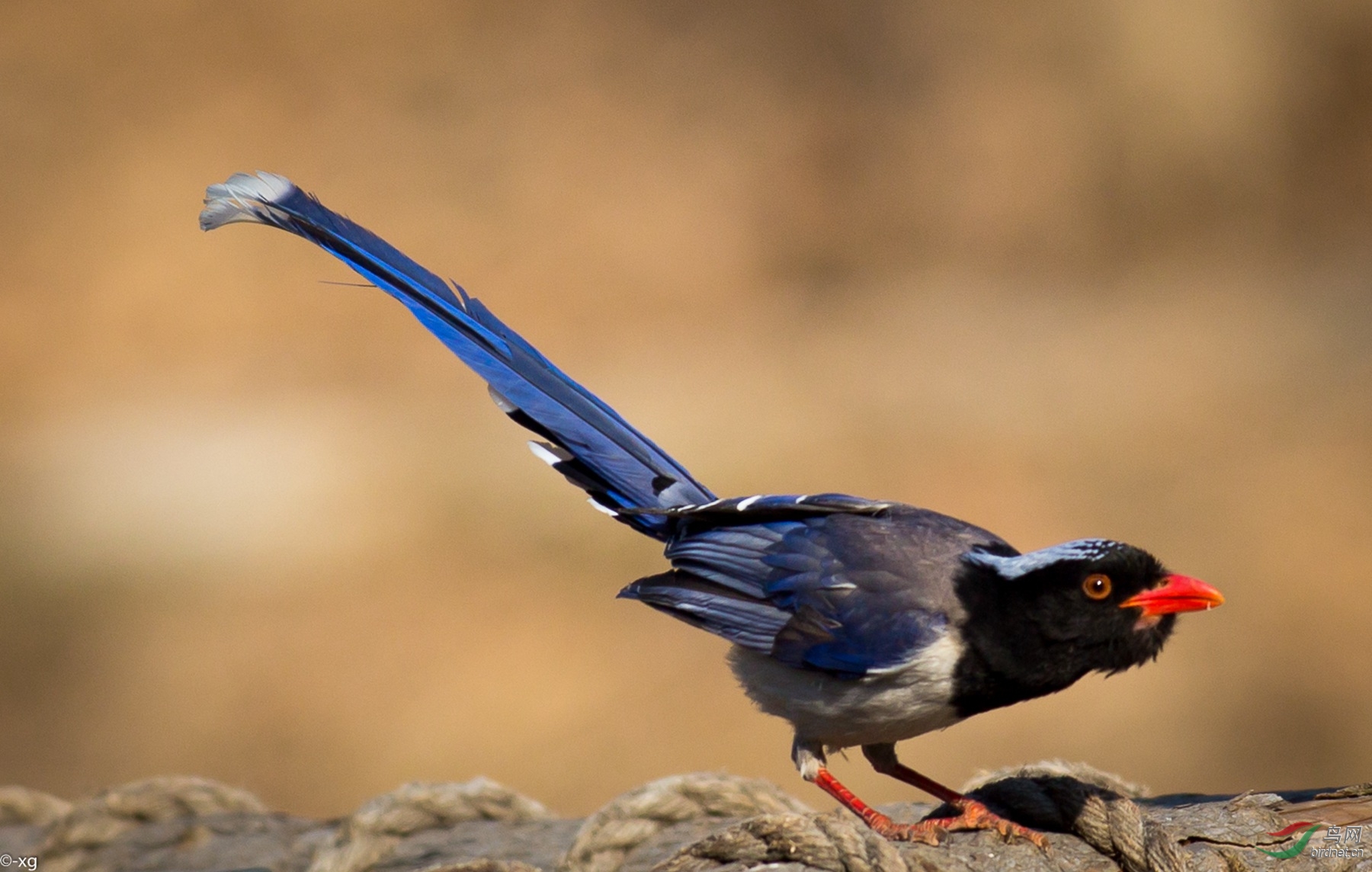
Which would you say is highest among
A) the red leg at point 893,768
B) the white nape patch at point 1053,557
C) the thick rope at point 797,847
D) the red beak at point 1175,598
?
the white nape patch at point 1053,557

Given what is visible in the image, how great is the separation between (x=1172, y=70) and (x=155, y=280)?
6.27 m

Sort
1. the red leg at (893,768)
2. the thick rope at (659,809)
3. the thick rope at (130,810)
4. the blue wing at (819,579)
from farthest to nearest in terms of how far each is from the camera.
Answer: the thick rope at (130,810) → the thick rope at (659,809) → the red leg at (893,768) → the blue wing at (819,579)

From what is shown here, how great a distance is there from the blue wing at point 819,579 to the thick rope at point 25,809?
1.76 meters

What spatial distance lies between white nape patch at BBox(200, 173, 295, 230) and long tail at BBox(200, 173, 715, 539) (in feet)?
0.09

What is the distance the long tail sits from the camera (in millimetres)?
2750

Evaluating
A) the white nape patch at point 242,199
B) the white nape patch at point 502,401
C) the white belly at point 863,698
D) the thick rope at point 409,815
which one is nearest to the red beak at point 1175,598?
the white belly at point 863,698

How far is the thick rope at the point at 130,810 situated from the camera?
117 inches

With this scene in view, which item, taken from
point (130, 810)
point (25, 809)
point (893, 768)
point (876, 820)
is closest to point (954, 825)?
point (876, 820)

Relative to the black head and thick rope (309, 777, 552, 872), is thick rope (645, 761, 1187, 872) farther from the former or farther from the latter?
thick rope (309, 777, 552, 872)

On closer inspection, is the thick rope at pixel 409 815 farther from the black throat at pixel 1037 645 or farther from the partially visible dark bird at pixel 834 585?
the black throat at pixel 1037 645

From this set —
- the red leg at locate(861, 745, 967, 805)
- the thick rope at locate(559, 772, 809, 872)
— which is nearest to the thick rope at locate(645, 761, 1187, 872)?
the red leg at locate(861, 745, 967, 805)

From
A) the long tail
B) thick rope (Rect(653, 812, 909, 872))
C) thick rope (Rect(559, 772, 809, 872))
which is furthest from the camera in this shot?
the long tail

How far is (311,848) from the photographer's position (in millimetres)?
3033

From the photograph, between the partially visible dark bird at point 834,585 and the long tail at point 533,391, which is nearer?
the partially visible dark bird at point 834,585
